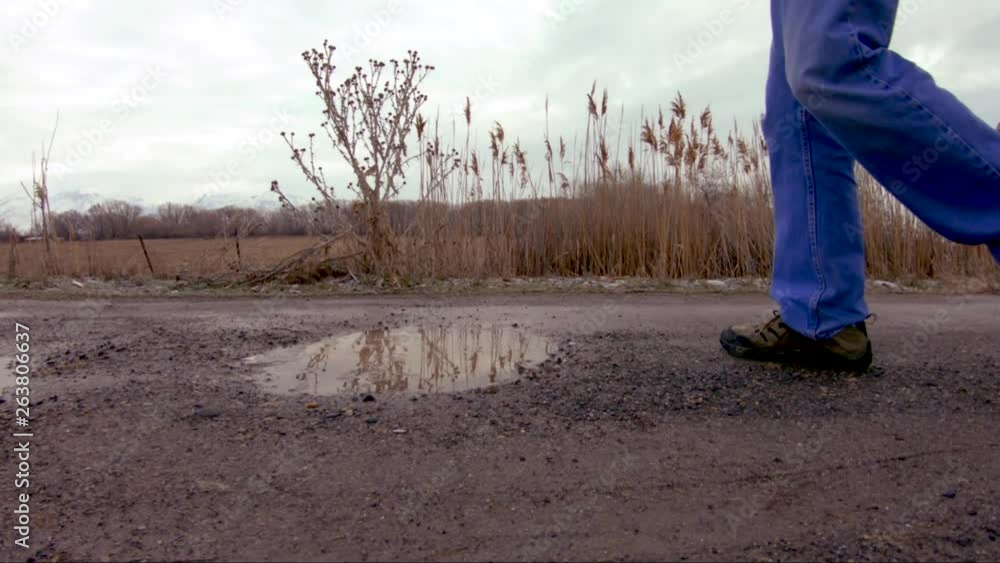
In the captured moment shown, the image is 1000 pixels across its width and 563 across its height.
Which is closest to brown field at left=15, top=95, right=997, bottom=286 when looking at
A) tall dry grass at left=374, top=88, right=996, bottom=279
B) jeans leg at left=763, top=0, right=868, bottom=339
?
tall dry grass at left=374, top=88, right=996, bottom=279

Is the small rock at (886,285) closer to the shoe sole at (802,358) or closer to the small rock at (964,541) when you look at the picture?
the shoe sole at (802,358)

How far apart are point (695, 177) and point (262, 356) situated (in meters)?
5.36

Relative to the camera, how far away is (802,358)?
246 cm

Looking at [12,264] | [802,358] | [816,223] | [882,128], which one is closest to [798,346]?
[802,358]

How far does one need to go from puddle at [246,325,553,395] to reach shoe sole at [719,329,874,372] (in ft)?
2.46

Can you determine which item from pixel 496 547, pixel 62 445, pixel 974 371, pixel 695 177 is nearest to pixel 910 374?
pixel 974 371

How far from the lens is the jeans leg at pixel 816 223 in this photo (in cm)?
237

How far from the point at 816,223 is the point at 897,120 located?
2.14 feet

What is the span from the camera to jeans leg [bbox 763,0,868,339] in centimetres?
237

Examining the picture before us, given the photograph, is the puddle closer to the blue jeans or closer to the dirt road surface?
the dirt road surface

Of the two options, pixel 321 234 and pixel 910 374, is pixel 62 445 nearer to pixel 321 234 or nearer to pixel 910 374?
pixel 910 374

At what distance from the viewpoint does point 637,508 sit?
145cm

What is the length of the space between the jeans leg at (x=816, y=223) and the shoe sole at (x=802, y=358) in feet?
0.32

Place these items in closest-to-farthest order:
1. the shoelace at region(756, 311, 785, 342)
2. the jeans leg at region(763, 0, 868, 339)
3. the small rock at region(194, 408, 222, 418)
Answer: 1. the small rock at region(194, 408, 222, 418)
2. the jeans leg at region(763, 0, 868, 339)
3. the shoelace at region(756, 311, 785, 342)
